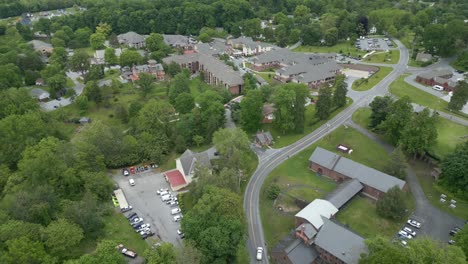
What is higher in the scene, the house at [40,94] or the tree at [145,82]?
the tree at [145,82]

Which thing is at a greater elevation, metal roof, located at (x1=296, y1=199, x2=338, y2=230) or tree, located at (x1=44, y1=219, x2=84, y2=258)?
metal roof, located at (x1=296, y1=199, x2=338, y2=230)

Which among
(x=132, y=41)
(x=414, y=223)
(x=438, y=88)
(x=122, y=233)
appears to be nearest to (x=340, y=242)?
(x=414, y=223)

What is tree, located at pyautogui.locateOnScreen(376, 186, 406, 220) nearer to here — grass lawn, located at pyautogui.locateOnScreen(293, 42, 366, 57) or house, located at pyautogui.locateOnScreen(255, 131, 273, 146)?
house, located at pyautogui.locateOnScreen(255, 131, 273, 146)

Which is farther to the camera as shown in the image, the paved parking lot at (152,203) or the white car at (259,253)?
the paved parking lot at (152,203)

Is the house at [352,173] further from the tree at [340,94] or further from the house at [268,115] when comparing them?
the tree at [340,94]

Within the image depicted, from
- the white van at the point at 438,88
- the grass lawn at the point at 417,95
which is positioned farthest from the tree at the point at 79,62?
the white van at the point at 438,88

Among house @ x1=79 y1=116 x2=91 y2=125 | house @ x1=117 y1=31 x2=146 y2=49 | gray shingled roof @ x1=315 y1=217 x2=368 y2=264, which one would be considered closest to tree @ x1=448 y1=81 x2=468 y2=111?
gray shingled roof @ x1=315 y1=217 x2=368 y2=264

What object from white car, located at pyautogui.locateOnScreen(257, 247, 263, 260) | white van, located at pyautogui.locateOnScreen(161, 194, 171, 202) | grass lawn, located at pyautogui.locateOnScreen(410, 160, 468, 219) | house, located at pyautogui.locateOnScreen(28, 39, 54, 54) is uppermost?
grass lawn, located at pyautogui.locateOnScreen(410, 160, 468, 219)

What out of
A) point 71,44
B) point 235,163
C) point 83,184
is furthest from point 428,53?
point 71,44

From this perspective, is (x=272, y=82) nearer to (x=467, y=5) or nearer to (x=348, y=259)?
(x=348, y=259)
